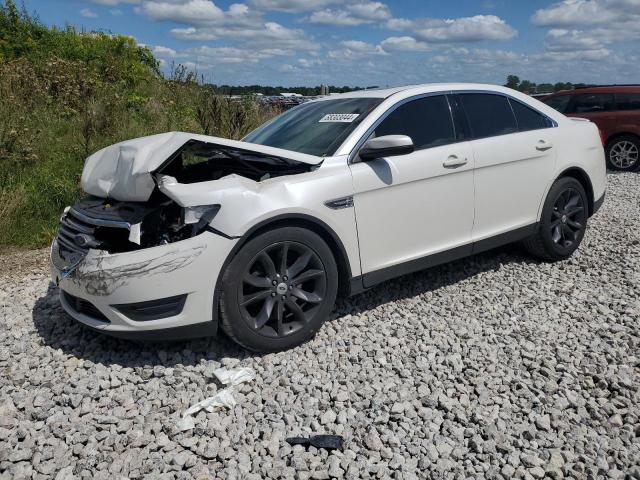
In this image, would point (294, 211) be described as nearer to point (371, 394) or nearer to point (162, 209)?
point (162, 209)

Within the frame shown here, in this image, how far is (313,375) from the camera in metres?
3.49

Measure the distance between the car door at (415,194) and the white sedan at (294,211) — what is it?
0.5 inches

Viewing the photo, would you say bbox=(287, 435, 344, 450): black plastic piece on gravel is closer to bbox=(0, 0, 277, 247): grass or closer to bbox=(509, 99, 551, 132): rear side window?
bbox=(509, 99, 551, 132): rear side window

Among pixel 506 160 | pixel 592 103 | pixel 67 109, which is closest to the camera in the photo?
pixel 506 160

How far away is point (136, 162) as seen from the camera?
365 centimetres

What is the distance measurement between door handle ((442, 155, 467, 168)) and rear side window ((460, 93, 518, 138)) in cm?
33

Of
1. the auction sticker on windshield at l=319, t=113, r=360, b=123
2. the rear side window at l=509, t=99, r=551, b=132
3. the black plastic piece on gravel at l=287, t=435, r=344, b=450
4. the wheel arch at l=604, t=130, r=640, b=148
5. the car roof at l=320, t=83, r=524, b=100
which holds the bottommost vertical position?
the black plastic piece on gravel at l=287, t=435, r=344, b=450

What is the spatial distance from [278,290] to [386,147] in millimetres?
1218

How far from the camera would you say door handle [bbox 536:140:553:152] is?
504 centimetres

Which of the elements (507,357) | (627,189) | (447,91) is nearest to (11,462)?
(507,357)

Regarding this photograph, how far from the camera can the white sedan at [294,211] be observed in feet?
11.1

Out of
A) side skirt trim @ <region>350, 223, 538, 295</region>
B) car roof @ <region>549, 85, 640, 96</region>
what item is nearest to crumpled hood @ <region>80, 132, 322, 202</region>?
side skirt trim @ <region>350, 223, 538, 295</region>

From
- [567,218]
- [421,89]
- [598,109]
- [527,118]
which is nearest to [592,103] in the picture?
[598,109]

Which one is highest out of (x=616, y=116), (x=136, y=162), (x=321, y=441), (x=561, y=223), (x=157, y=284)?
(x=136, y=162)
